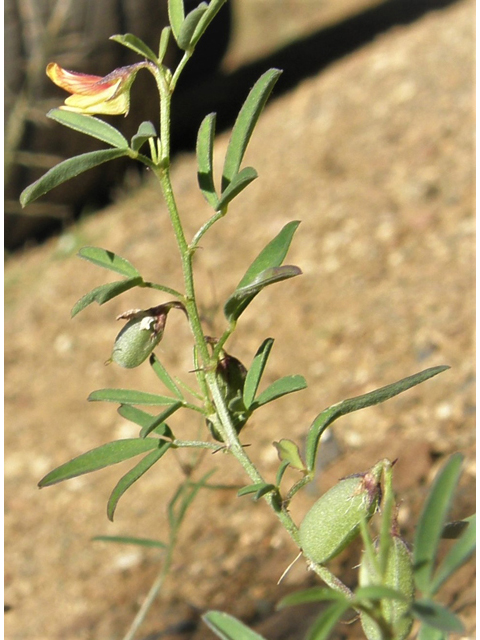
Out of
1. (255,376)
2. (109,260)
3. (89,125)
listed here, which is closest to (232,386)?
(255,376)

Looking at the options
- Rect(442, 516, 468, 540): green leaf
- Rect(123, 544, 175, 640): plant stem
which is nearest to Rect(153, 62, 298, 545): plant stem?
Rect(442, 516, 468, 540): green leaf

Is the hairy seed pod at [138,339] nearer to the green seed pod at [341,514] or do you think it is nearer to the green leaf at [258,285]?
the green leaf at [258,285]

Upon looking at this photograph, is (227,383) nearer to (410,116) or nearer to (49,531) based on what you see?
(49,531)

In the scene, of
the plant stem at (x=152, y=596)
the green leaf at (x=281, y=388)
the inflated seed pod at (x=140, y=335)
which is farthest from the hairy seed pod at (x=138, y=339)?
the plant stem at (x=152, y=596)

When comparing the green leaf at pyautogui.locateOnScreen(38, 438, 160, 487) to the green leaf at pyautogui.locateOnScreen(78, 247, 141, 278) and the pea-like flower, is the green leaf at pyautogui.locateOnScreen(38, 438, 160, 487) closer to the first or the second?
the green leaf at pyautogui.locateOnScreen(78, 247, 141, 278)

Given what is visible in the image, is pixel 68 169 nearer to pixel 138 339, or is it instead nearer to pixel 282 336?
pixel 138 339

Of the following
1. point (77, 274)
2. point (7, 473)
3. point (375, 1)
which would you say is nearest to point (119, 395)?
point (7, 473)
